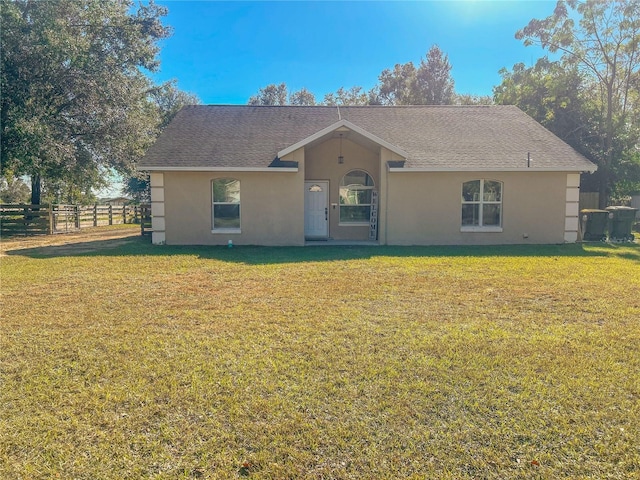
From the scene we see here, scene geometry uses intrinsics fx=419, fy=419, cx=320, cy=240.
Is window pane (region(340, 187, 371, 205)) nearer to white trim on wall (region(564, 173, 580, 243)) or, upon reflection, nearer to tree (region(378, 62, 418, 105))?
white trim on wall (region(564, 173, 580, 243))

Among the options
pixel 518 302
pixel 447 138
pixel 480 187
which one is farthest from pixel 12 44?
pixel 518 302

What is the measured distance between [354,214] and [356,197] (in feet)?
2.02

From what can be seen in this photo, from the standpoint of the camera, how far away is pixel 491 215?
45.6ft

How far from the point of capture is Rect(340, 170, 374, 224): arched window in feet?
49.4

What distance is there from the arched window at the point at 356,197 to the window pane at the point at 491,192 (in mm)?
3806

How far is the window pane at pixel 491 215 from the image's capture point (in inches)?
545

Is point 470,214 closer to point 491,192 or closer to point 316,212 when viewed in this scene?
point 491,192

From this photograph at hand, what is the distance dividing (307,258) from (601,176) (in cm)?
1736

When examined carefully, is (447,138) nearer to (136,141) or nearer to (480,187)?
(480,187)

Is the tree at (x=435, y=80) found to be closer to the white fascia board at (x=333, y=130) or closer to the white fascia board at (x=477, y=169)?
the white fascia board at (x=477, y=169)

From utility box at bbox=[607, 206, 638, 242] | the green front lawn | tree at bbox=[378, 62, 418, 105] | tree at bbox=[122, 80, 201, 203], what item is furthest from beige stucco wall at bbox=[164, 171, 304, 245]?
tree at bbox=[378, 62, 418, 105]

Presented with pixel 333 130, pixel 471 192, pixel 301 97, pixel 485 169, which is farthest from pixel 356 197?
pixel 301 97

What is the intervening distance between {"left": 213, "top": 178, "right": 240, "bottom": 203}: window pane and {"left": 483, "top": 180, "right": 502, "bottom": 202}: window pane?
8.14 metres

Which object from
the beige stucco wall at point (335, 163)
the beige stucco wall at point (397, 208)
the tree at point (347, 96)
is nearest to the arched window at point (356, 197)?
the beige stucco wall at point (335, 163)
